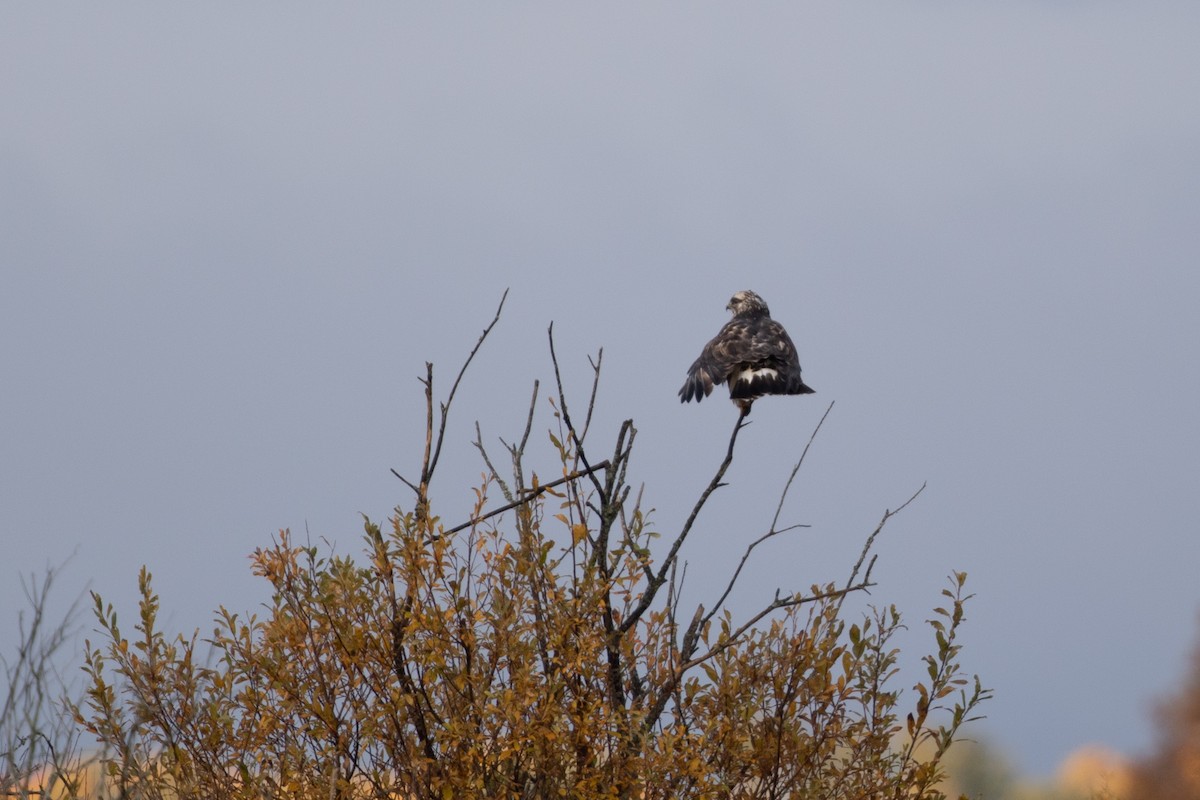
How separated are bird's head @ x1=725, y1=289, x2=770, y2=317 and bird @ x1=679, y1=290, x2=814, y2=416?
82.6 inches

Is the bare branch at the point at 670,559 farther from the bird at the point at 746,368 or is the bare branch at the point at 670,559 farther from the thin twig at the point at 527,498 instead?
the bird at the point at 746,368

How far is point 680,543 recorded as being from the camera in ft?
16.5

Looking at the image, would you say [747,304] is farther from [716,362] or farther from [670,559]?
[670,559]

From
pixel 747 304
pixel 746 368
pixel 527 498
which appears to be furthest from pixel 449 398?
pixel 747 304

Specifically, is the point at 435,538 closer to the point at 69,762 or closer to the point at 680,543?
the point at 680,543

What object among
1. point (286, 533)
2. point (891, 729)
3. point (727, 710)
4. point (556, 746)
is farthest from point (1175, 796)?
point (286, 533)

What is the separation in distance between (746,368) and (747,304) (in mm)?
3226

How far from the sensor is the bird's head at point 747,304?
40.6 feet

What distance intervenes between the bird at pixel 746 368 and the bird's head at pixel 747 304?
2.10 meters

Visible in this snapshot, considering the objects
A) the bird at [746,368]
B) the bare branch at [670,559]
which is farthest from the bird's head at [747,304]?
the bare branch at [670,559]

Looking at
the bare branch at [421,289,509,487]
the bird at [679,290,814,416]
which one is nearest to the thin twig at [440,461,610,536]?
the bare branch at [421,289,509,487]

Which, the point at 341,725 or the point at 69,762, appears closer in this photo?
the point at 341,725

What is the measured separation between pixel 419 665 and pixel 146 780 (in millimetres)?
1372

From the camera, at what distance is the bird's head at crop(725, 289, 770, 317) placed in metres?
12.4
